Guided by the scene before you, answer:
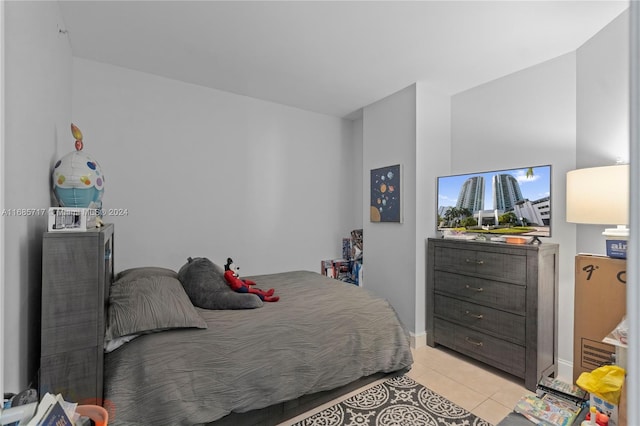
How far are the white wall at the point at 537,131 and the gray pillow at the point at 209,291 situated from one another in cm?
241

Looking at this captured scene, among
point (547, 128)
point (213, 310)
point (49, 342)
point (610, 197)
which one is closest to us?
point (49, 342)

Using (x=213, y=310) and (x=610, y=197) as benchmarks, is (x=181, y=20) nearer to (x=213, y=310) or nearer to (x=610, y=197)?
(x=213, y=310)

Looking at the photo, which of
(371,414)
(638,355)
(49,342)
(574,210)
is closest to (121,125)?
(49,342)

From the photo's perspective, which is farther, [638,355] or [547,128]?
[547,128]

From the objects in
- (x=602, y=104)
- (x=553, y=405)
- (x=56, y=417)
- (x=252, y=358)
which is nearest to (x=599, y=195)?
(x=602, y=104)

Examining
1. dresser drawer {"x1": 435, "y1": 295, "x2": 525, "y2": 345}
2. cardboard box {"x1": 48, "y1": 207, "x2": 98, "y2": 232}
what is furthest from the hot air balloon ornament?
dresser drawer {"x1": 435, "y1": 295, "x2": 525, "y2": 345}

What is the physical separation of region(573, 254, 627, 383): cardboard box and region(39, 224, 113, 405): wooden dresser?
2713mm

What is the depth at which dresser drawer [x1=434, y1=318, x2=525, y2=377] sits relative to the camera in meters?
2.38

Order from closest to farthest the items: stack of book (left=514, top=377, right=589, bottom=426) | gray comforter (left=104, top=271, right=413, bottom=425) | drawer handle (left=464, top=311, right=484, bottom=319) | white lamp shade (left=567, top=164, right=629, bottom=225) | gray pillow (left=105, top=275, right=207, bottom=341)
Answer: stack of book (left=514, top=377, right=589, bottom=426) < gray comforter (left=104, top=271, right=413, bottom=425) < gray pillow (left=105, top=275, right=207, bottom=341) < white lamp shade (left=567, top=164, right=629, bottom=225) < drawer handle (left=464, top=311, right=484, bottom=319)

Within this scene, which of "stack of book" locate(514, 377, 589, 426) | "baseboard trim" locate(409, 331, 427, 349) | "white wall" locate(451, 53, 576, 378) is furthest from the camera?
"baseboard trim" locate(409, 331, 427, 349)

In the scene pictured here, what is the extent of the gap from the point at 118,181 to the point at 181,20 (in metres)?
1.48

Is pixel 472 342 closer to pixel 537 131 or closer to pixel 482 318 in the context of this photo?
pixel 482 318

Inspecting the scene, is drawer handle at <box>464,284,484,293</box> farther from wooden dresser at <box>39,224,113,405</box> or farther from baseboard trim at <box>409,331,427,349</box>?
wooden dresser at <box>39,224,113,405</box>

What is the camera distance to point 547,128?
8.48 feet
